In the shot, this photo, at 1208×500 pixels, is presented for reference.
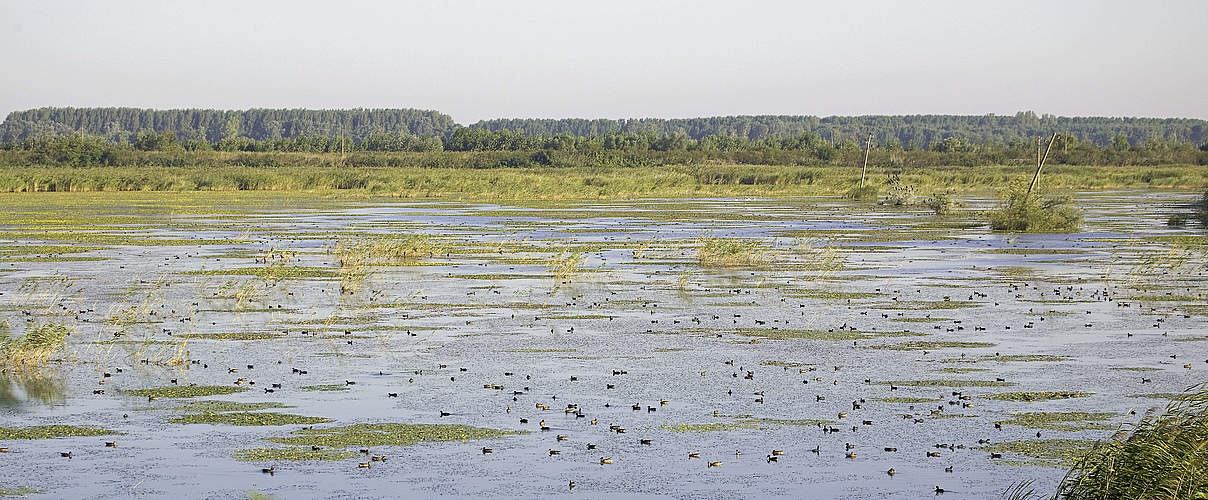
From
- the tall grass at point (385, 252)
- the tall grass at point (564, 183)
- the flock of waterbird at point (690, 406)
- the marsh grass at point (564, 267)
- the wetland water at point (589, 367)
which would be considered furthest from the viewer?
the tall grass at point (564, 183)

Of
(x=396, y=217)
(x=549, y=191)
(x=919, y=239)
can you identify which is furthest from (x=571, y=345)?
(x=549, y=191)

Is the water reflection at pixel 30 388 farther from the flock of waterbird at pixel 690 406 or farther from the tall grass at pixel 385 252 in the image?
the tall grass at pixel 385 252

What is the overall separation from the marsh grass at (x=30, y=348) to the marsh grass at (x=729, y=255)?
15950 mm

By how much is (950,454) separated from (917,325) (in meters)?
8.19

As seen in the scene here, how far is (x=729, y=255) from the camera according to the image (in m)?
30.1

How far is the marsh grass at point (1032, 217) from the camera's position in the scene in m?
42.8

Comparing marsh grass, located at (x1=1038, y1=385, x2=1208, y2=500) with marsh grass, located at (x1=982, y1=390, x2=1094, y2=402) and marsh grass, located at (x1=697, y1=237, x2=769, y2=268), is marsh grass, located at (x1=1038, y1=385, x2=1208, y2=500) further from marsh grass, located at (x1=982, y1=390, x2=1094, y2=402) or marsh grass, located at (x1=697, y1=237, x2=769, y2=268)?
marsh grass, located at (x1=697, y1=237, x2=769, y2=268)

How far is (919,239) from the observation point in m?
38.5

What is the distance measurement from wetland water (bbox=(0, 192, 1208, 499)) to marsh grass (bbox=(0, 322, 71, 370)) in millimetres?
236

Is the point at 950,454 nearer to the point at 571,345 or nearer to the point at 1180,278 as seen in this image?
the point at 571,345

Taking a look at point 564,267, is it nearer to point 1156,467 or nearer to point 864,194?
point 1156,467

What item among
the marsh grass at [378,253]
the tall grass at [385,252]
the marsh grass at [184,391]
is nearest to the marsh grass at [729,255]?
the marsh grass at [378,253]

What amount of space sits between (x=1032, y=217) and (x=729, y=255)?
1650 centimetres

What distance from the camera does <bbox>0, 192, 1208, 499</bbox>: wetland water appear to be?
36.2 ft
